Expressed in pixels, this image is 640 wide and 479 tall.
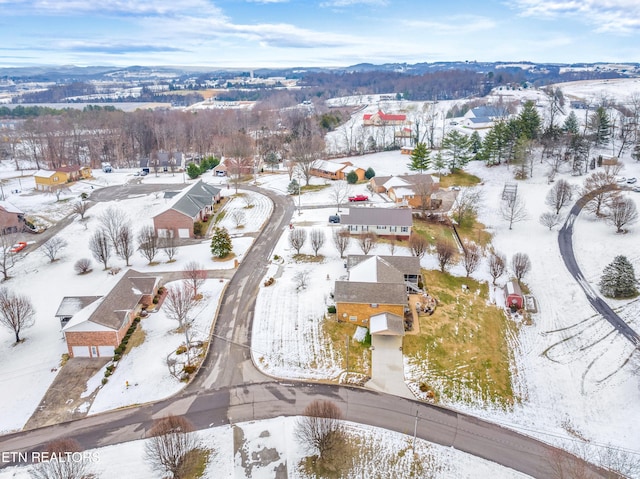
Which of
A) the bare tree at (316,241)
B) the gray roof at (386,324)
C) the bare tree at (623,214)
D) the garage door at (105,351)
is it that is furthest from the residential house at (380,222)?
the garage door at (105,351)

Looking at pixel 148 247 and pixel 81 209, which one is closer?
pixel 148 247

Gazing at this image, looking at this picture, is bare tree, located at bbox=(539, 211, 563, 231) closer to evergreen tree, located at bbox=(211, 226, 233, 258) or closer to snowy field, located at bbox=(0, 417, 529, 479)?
snowy field, located at bbox=(0, 417, 529, 479)

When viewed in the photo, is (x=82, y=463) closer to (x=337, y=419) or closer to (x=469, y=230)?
(x=337, y=419)

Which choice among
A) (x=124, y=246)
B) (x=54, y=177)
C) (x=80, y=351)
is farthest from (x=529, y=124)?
(x=54, y=177)

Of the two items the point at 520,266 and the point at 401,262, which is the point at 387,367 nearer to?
the point at 401,262

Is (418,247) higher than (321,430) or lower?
higher

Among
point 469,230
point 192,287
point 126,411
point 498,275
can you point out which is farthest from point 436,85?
point 126,411

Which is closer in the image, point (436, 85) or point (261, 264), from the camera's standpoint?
point (261, 264)
